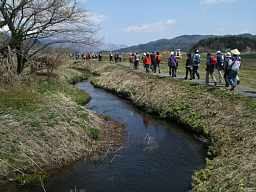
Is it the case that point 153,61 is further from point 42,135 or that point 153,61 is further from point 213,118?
point 42,135

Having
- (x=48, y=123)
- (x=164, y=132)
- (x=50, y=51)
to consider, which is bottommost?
(x=164, y=132)

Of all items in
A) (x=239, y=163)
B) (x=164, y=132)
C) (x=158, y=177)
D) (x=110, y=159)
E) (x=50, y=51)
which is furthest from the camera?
(x=50, y=51)

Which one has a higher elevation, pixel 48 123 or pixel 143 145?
pixel 48 123

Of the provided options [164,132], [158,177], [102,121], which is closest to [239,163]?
[158,177]

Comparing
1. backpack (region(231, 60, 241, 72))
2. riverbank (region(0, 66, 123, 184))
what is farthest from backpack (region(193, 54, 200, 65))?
riverbank (region(0, 66, 123, 184))

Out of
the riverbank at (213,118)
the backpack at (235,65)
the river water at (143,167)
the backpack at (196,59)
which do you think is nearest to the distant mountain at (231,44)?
the riverbank at (213,118)

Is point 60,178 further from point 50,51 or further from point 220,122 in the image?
point 50,51

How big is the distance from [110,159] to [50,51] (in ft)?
57.0

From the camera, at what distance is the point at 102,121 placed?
78.4 ft

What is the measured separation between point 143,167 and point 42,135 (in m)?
4.25

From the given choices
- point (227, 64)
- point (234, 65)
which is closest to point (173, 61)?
point (227, 64)

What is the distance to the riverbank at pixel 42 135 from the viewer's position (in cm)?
1534

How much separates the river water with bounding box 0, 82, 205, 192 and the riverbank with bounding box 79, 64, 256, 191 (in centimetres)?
77

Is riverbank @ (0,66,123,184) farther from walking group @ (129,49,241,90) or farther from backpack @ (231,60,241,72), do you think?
walking group @ (129,49,241,90)
